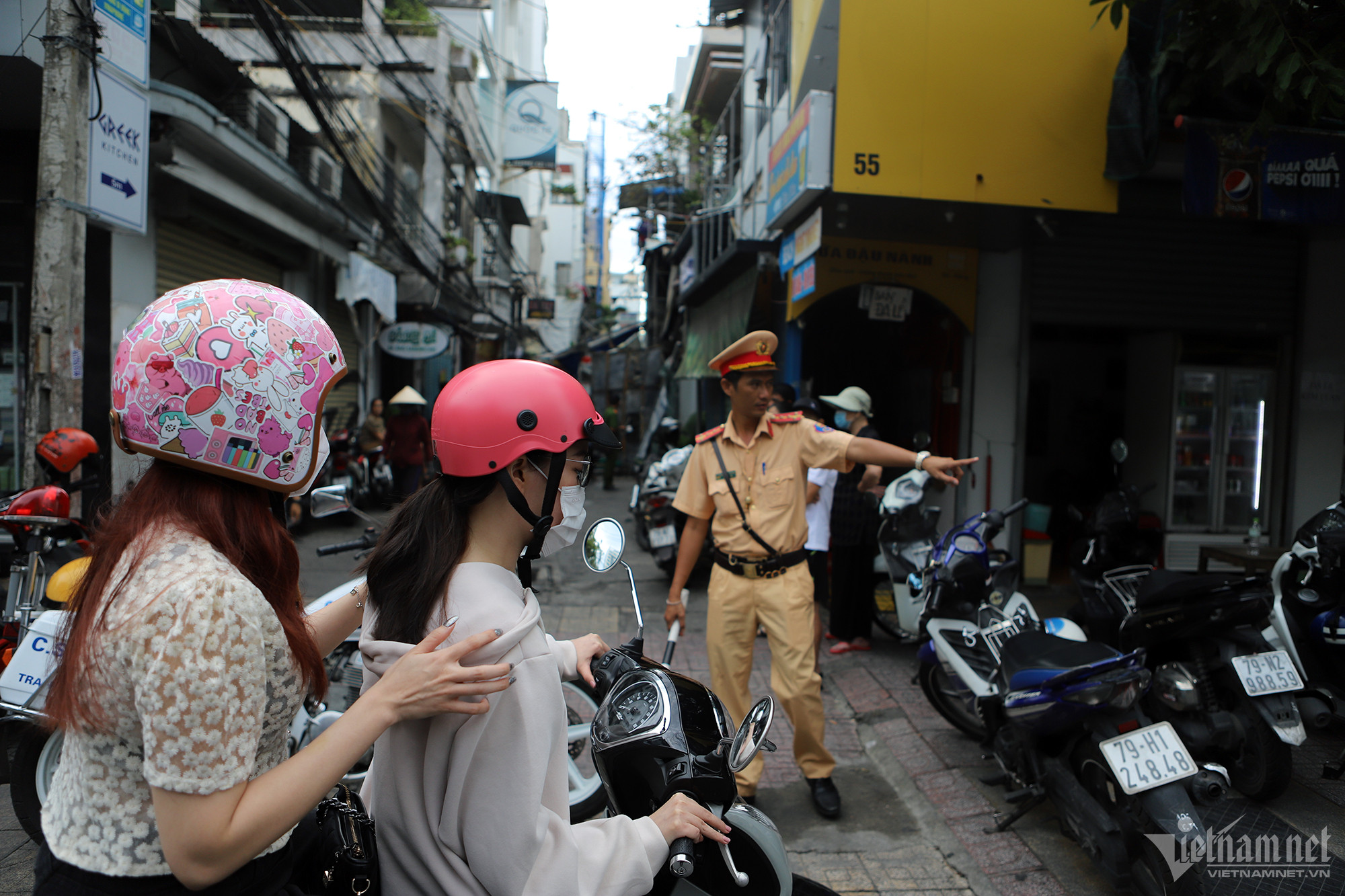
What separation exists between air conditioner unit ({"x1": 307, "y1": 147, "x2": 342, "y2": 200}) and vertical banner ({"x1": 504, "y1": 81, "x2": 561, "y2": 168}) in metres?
10.3

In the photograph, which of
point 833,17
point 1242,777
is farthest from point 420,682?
point 833,17

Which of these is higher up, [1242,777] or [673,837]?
[673,837]

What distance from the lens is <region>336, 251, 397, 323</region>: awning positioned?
13594mm

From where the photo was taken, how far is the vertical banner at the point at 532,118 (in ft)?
76.6

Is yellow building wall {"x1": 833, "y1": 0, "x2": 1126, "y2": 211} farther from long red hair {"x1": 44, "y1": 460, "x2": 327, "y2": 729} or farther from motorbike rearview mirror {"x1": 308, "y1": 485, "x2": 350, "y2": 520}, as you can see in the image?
long red hair {"x1": 44, "y1": 460, "x2": 327, "y2": 729}

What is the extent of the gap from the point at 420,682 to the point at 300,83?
961 cm

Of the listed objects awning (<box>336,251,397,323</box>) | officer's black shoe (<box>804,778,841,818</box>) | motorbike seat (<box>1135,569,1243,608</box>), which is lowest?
officer's black shoe (<box>804,778,841,818</box>)

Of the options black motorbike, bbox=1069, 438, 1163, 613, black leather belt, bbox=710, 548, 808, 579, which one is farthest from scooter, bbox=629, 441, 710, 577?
black leather belt, bbox=710, 548, 808, 579

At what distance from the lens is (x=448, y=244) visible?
1891 centimetres

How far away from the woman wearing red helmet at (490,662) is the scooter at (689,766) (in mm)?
85

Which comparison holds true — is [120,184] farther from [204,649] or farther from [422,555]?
[204,649]

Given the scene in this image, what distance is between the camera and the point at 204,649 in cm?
112

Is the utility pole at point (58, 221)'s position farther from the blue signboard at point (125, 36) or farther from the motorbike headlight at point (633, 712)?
the motorbike headlight at point (633, 712)

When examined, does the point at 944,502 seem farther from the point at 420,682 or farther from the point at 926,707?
the point at 420,682
